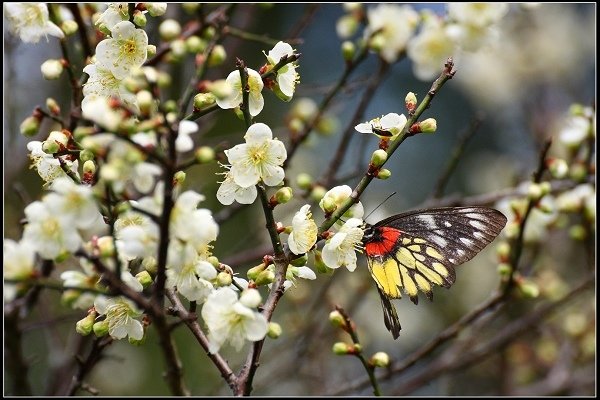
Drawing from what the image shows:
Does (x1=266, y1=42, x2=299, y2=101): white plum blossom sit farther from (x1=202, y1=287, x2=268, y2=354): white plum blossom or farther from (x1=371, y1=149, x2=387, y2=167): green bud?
(x1=202, y1=287, x2=268, y2=354): white plum blossom

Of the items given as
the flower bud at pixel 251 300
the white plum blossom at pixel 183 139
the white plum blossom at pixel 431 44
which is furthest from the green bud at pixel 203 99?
the white plum blossom at pixel 431 44

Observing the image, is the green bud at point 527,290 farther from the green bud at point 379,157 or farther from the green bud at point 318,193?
the green bud at point 379,157

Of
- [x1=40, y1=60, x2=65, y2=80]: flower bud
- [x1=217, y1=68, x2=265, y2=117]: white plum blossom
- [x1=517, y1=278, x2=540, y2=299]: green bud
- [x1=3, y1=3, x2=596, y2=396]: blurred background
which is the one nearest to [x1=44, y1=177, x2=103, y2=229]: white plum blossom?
[x1=217, y1=68, x2=265, y2=117]: white plum blossom

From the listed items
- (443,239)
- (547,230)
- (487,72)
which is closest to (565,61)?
(487,72)

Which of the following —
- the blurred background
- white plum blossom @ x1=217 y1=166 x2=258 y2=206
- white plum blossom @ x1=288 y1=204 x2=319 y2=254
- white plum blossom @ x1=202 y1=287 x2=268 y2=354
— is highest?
white plum blossom @ x1=217 y1=166 x2=258 y2=206

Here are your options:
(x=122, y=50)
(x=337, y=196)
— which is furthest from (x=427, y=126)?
(x=122, y=50)

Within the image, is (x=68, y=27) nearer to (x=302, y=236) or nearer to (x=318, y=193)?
(x=318, y=193)

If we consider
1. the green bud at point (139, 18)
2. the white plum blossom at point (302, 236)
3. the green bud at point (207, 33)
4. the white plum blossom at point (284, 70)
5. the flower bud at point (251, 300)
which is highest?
the green bud at point (139, 18)
